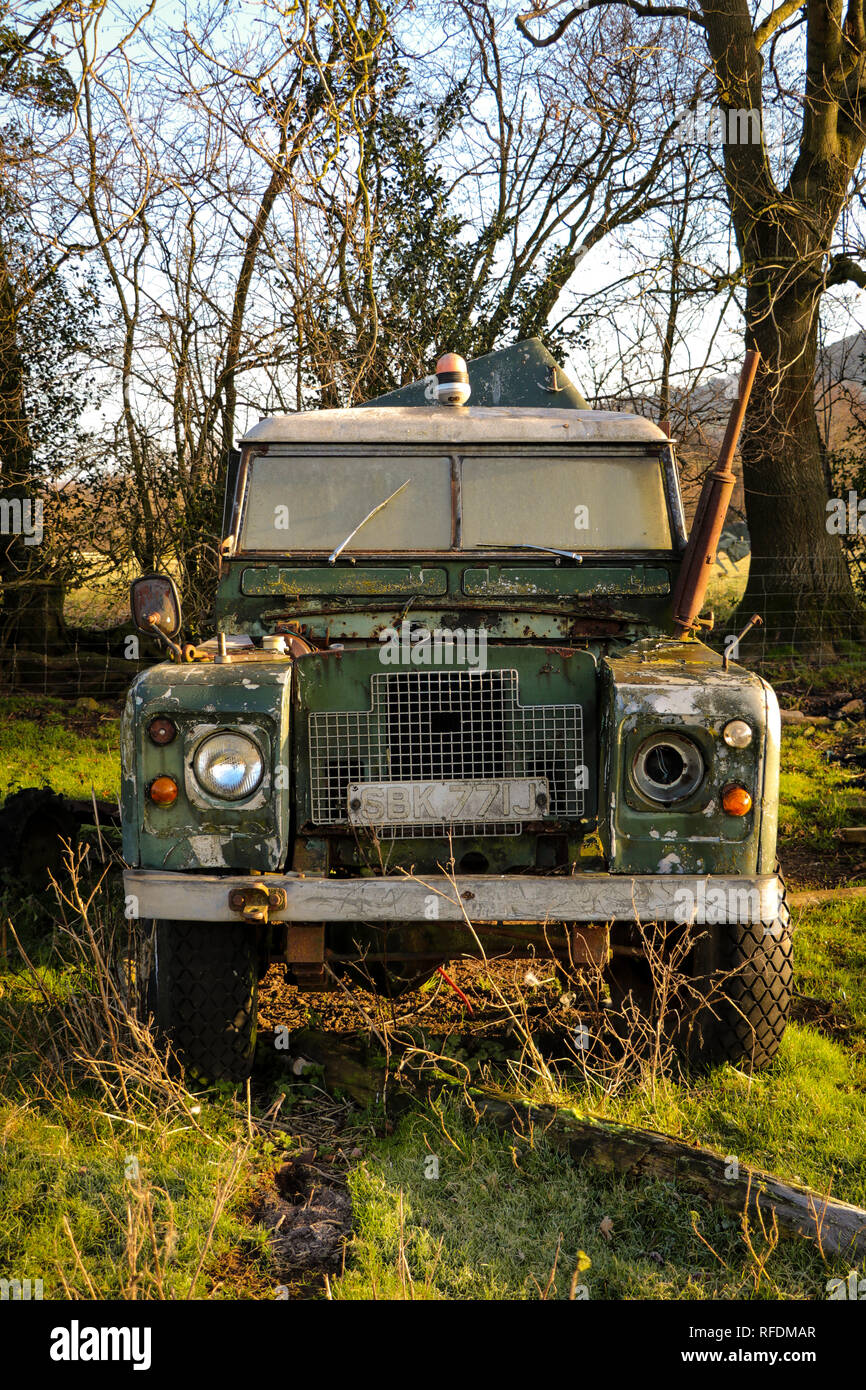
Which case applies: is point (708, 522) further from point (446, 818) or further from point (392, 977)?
point (392, 977)

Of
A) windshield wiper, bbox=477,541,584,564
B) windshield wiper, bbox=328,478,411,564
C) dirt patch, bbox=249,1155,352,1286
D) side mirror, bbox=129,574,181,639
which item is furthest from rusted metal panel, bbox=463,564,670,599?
dirt patch, bbox=249,1155,352,1286

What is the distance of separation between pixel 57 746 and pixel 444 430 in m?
5.87

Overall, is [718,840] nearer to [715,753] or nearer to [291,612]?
[715,753]

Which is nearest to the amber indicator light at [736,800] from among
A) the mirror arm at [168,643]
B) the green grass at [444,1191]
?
the green grass at [444,1191]

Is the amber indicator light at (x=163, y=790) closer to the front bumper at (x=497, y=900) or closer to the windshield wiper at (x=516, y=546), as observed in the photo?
the front bumper at (x=497, y=900)

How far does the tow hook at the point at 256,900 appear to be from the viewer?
3205 millimetres

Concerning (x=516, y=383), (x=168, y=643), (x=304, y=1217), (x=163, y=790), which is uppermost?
(x=516, y=383)

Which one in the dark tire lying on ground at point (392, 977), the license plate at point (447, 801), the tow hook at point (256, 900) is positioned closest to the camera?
the tow hook at point (256, 900)

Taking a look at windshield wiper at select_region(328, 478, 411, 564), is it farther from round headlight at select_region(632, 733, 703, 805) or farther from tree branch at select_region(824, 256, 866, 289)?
tree branch at select_region(824, 256, 866, 289)

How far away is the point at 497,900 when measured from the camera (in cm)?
322

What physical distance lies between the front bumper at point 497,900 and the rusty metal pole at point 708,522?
52.4 inches

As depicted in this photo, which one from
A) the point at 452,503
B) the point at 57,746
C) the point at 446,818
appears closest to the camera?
the point at 446,818

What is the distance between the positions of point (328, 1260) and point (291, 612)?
2362 millimetres

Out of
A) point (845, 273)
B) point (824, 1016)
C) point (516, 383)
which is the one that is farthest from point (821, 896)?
point (845, 273)
